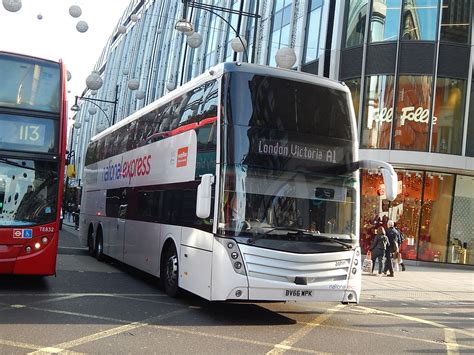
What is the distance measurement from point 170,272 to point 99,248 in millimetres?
6407

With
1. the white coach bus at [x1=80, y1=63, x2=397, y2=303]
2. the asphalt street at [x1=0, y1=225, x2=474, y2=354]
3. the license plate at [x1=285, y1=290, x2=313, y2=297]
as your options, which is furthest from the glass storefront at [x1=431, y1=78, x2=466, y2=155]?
the license plate at [x1=285, y1=290, x2=313, y2=297]

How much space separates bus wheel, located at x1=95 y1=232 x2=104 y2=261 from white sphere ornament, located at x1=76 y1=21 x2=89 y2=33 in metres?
6.63

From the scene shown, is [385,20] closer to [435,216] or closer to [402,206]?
[402,206]

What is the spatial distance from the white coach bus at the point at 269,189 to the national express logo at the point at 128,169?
2.38 metres

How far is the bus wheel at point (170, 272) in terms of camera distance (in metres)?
9.92

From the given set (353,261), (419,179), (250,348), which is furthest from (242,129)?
(419,179)

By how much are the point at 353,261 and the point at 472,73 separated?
54.7 feet

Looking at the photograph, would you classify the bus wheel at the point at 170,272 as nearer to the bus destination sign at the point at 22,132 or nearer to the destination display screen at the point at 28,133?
the destination display screen at the point at 28,133

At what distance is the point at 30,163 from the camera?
382 inches

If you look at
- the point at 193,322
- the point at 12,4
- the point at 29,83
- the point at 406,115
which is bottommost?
the point at 193,322

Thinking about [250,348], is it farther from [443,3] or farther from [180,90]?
[443,3]

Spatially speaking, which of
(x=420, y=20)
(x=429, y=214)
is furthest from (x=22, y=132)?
(x=420, y=20)

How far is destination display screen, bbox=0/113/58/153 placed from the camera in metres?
9.66

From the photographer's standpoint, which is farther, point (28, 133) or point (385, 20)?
point (385, 20)
